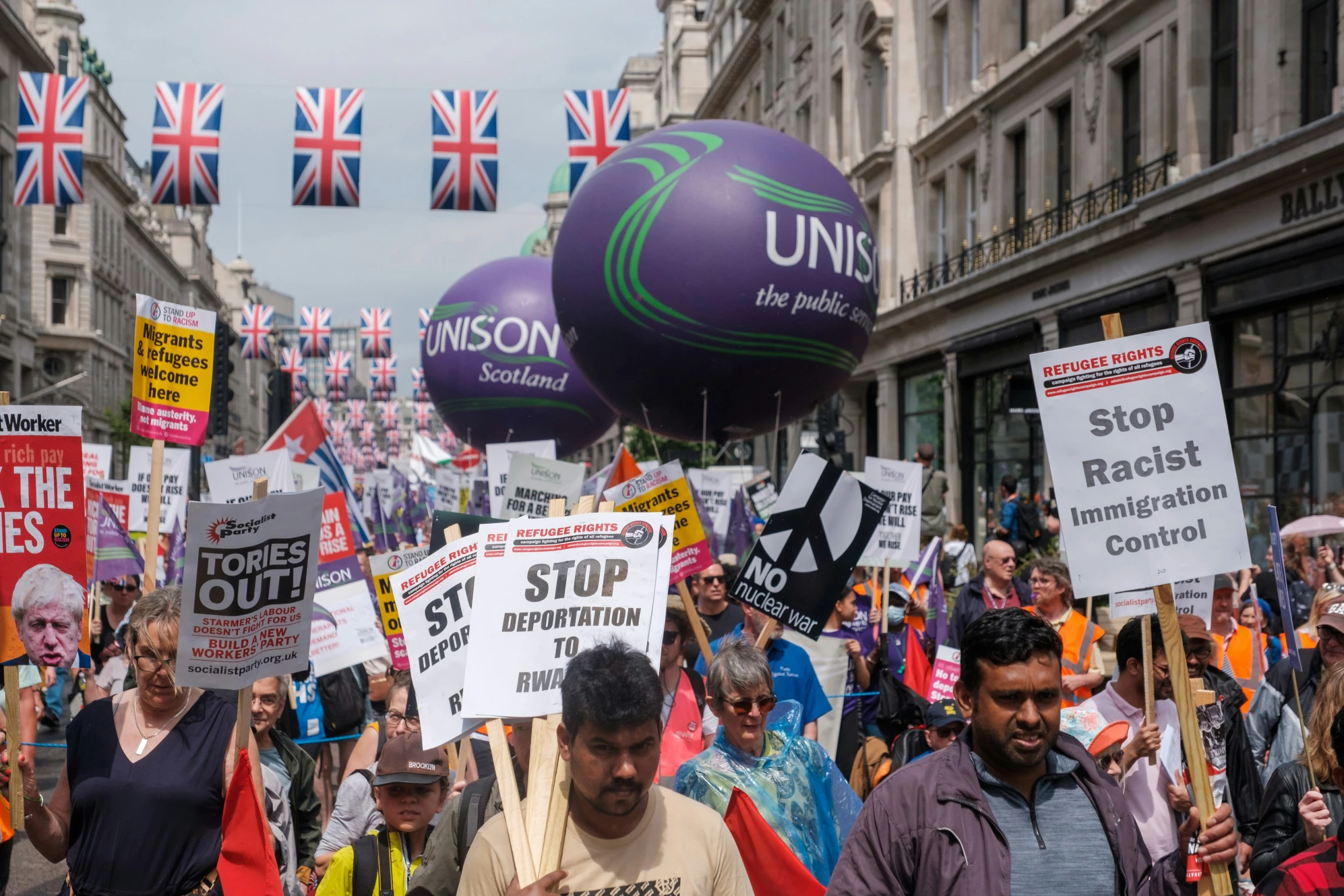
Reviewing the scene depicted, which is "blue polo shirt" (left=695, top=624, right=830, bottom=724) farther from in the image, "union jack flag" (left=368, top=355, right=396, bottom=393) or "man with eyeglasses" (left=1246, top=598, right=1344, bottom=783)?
"union jack flag" (left=368, top=355, right=396, bottom=393)

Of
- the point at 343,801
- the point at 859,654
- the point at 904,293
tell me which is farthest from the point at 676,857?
the point at 904,293

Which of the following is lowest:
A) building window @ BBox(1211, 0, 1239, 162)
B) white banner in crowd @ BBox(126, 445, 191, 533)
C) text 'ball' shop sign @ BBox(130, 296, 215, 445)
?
white banner in crowd @ BBox(126, 445, 191, 533)

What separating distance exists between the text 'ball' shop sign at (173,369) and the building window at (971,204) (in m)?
21.0

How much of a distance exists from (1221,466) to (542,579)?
194cm

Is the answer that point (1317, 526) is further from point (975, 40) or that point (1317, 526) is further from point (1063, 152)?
point (975, 40)

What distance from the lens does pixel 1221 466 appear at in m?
4.28

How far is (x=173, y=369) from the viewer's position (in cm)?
877

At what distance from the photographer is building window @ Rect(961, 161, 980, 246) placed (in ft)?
91.9

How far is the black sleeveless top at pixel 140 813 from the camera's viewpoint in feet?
14.1

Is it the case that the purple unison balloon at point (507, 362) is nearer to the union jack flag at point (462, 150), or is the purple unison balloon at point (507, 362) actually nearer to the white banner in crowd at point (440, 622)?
the union jack flag at point (462, 150)

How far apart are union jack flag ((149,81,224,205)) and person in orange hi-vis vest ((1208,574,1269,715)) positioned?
14.1 metres

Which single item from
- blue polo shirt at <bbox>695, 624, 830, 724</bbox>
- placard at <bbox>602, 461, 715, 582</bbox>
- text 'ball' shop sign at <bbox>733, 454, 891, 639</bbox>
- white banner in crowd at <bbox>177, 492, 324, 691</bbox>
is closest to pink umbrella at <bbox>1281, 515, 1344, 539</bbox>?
text 'ball' shop sign at <bbox>733, 454, 891, 639</bbox>

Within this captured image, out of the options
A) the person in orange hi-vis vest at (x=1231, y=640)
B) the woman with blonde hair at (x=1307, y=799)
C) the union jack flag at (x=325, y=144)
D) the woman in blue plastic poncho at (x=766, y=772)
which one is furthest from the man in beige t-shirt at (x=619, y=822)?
the union jack flag at (x=325, y=144)

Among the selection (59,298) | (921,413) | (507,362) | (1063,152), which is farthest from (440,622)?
(59,298)
